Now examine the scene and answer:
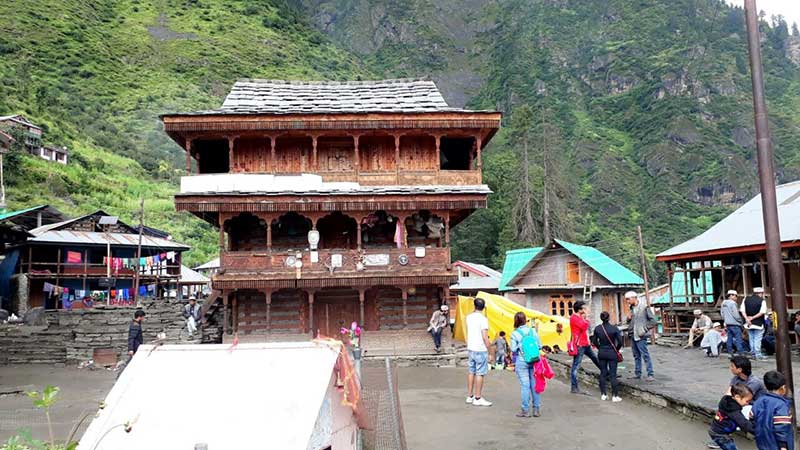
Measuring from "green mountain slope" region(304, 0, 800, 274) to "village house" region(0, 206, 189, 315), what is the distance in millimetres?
33779

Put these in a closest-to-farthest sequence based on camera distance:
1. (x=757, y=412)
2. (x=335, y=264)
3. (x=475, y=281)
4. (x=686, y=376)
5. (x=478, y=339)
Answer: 1. (x=757, y=412)
2. (x=478, y=339)
3. (x=686, y=376)
4. (x=335, y=264)
5. (x=475, y=281)

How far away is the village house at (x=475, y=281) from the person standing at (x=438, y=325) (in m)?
25.9

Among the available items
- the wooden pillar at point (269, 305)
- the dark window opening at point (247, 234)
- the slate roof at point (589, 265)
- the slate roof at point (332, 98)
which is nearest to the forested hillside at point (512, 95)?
the slate roof at point (589, 265)

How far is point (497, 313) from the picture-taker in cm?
2184

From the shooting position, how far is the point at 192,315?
2458cm

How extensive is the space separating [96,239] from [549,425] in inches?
1413

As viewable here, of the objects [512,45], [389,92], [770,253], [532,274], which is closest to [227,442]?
[770,253]

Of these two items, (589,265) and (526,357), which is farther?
(589,265)

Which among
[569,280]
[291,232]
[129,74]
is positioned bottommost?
[569,280]

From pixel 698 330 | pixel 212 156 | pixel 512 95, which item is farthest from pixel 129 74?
pixel 698 330

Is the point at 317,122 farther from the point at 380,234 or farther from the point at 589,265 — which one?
the point at 589,265

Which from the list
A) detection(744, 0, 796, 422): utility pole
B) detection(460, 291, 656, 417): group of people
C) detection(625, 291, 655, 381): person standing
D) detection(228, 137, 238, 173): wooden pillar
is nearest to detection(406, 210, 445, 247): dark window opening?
detection(228, 137, 238, 173): wooden pillar

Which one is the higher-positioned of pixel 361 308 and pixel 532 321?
pixel 361 308

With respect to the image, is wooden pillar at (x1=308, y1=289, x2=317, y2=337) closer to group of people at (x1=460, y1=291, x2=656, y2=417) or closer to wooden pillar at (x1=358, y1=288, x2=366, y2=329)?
wooden pillar at (x1=358, y1=288, x2=366, y2=329)
